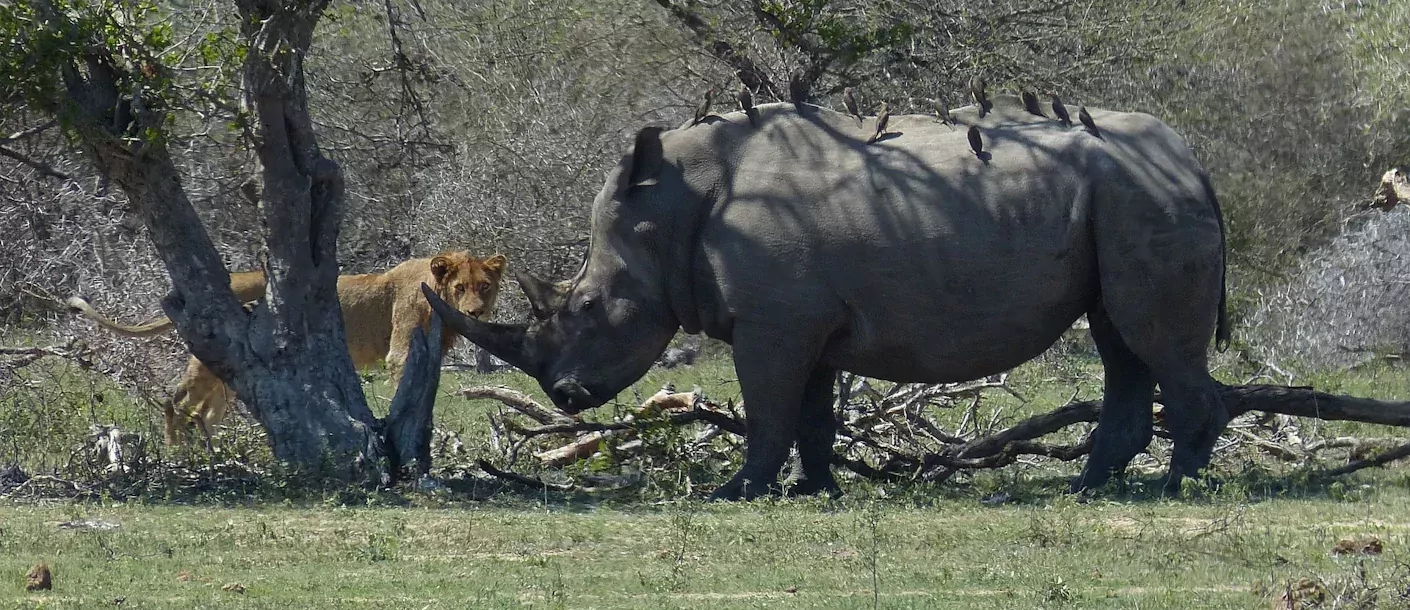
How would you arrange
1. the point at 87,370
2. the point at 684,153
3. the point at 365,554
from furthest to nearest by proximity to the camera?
the point at 87,370
the point at 684,153
the point at 365,554

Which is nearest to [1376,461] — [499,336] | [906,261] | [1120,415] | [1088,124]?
[1120,415]

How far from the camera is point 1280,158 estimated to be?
20.5 m

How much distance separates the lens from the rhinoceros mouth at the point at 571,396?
12133 millimetres

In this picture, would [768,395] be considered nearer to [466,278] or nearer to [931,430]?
[931,430]

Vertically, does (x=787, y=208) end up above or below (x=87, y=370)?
above

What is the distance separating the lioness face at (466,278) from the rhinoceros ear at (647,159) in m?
5.50

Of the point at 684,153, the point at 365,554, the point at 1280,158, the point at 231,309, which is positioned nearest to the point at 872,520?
the point at 365,554

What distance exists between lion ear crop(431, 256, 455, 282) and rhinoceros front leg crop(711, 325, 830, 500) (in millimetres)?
6038

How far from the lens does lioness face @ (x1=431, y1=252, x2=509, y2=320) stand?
17.2m

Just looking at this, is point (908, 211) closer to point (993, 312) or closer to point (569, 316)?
point (993, 312)

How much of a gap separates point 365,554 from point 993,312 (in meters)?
4.07

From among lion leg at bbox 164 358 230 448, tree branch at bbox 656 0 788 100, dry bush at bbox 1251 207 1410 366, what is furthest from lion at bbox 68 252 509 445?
dry bush at bbox 1251 207 1410 366

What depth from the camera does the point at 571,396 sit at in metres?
12.2

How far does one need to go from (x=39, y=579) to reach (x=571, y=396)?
4.56 meters
